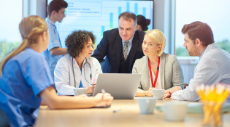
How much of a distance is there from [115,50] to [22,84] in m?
2.12

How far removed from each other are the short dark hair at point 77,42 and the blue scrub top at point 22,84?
128cm

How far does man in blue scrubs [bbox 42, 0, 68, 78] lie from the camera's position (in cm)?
352

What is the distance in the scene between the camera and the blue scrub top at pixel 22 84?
4.17 feet

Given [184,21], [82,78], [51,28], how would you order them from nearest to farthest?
[82,78] < [51,28] < [184,21]

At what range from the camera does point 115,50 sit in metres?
3.37

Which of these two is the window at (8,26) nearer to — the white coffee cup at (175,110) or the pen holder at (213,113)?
the white coffee cup at (175,110)

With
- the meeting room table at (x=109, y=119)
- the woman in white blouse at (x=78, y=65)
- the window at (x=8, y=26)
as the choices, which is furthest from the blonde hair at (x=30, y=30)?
the window at (x=8, y=26)

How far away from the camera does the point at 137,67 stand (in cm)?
272

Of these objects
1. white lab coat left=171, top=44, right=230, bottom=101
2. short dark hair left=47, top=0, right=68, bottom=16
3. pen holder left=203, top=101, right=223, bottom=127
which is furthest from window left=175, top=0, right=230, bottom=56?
pen holder left=203, top=101, right=223, bottom=127

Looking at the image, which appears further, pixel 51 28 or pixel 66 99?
pixel 51 28

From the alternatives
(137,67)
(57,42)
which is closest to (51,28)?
(57,42)

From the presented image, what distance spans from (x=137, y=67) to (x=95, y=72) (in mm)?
478

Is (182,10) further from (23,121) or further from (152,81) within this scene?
(23,121)

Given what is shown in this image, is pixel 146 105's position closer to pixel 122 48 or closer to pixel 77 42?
pixel 77 42
